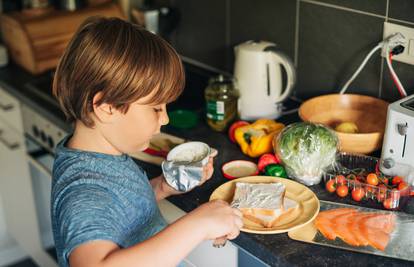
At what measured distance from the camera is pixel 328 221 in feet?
4.50

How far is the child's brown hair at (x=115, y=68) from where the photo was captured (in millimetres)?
1154

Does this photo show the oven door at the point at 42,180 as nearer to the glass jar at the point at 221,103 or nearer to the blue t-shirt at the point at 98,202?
the glass jar at the point at 221,103

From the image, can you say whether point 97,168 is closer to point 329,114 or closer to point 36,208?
point 329,114

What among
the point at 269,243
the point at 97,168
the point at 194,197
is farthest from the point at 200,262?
the point at 97,168

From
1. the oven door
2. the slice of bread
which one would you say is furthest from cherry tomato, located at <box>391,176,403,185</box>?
the oven door

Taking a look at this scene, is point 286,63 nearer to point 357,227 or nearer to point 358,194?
point 358,194

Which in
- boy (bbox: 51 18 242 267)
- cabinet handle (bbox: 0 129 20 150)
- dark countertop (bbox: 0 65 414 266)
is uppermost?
boy (bbox: 51 18 242 267)

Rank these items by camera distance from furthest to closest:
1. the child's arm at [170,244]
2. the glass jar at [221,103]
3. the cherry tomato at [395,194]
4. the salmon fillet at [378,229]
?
the glass jar at [221,103], the cherry tomato at [395,194], the salmon fillet at [378,229], the child's arm at [170,244]

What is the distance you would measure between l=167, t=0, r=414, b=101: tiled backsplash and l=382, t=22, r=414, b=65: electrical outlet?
0.01 m

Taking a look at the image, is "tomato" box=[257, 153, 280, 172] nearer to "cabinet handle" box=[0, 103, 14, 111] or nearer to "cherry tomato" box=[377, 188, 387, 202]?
"cherry tomato" box=[377, 188, 387, 202]

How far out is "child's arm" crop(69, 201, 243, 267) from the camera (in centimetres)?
108

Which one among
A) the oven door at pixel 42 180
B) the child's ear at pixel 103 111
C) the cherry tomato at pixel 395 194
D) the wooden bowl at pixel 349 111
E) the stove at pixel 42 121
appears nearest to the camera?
the child's ear at pixel 103 111

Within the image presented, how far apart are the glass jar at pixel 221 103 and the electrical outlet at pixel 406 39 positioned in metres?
0.46

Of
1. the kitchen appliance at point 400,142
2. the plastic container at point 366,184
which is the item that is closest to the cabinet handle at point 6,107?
the plastic container at point 366,184
